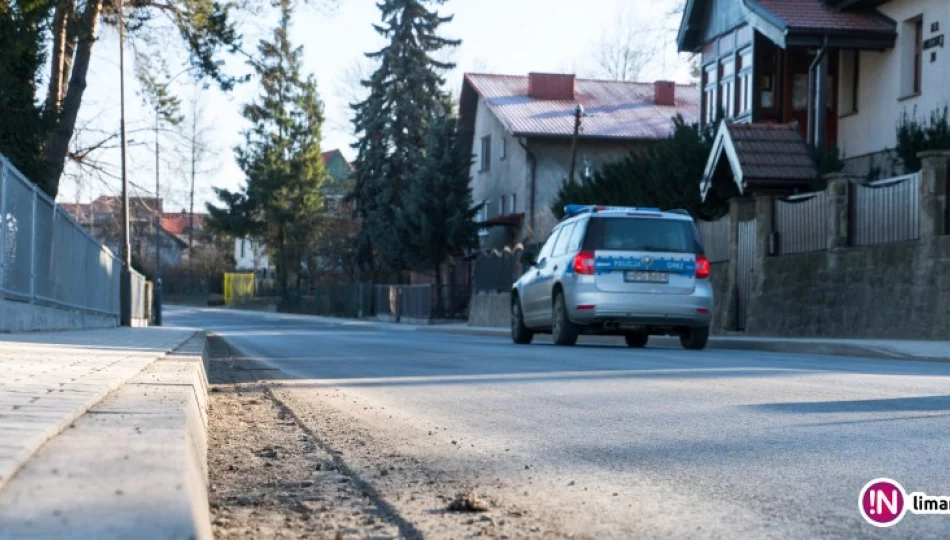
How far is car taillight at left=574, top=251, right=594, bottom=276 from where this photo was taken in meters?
16.7

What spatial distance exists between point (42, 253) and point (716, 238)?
1405 cm

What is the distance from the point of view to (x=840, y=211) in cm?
2080

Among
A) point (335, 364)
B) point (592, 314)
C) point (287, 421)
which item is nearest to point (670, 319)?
point (592, 314)

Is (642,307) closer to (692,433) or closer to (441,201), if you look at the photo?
(692,433)

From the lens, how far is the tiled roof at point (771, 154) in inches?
922

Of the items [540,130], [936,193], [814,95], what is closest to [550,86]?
[540,130]

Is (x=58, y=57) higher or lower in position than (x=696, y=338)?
higher

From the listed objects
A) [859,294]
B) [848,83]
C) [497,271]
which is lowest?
[859,294]

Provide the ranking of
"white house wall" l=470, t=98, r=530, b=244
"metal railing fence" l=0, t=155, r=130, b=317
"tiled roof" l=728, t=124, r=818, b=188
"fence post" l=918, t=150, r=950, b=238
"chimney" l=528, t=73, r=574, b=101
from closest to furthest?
1. "metal railing fence" l=0, t=155, r=130, b=317
2. "fence post" l=918, t=150, r=950, b=238
3. "tiled roof" l=728, t=124, r=818, b=188
4. "white house wall" l=470, t=98, r=530, b=244
5. "chimney" l=528, t=73, r=574, b=101

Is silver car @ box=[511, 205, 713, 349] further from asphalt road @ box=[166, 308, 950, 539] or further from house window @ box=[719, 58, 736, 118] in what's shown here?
house window @ box=[719, 58, 736, 118]

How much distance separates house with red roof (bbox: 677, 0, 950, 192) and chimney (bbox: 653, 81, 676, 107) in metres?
22.4

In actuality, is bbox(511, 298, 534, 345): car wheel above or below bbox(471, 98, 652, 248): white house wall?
below

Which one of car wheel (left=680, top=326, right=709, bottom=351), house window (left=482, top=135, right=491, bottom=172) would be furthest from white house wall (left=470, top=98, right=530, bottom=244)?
car wheel (left=680, top=326, right=709, bottom=351)

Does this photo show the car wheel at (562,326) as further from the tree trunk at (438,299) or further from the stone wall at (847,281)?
the tree trunk at (438,299)
